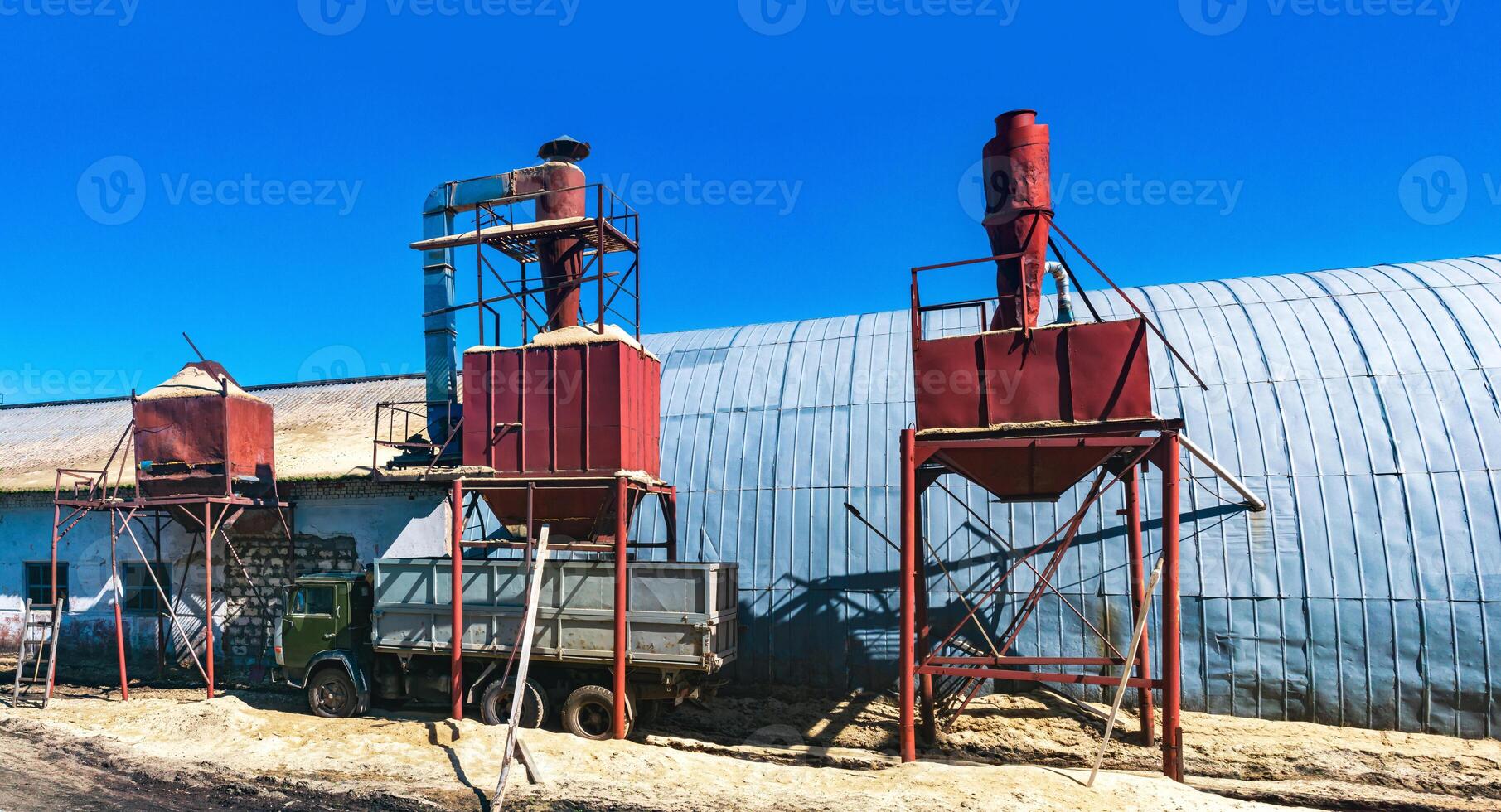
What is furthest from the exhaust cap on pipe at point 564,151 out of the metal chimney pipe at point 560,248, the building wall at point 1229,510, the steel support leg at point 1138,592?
the steel support leg at point 1138,592

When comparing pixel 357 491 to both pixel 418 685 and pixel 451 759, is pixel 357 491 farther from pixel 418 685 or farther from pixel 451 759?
pixel 451 759

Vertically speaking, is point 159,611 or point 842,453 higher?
point 842,453

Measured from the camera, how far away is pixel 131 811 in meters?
12.5

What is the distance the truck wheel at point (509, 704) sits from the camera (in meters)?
16.4

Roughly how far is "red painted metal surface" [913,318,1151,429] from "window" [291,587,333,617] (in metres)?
11.6

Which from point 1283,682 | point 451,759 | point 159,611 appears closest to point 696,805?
point 451,759

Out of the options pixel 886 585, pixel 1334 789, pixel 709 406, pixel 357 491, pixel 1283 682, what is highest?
pixel 709 406

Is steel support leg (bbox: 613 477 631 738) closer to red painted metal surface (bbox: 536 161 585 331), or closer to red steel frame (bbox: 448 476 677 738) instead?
red steel frame (bbox: 448 476 677 738)

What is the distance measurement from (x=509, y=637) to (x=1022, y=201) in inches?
449

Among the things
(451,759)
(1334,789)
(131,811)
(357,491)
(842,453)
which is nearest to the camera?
(131,811)

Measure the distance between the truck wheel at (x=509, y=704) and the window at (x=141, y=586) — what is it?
11968mm

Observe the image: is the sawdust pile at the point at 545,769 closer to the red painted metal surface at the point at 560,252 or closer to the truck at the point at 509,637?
the truck at the point at 509,637

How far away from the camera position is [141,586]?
23.8 metres

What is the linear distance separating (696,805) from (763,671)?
21.7ft
